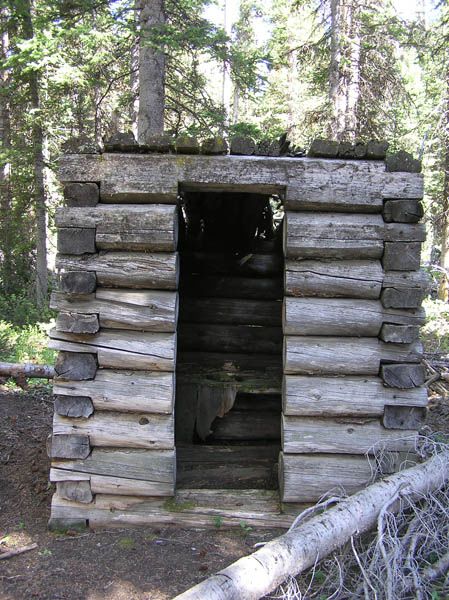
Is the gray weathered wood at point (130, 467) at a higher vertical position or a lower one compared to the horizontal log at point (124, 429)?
lower

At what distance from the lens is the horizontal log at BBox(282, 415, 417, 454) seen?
13.8 ft

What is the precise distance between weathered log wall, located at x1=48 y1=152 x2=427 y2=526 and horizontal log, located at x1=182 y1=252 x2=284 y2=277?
1.99m

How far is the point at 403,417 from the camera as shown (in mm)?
4219

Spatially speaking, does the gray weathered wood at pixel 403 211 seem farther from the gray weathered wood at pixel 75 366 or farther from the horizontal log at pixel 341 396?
the gray weathered wood at pixel 75 366

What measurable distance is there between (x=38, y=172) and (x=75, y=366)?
1011cm

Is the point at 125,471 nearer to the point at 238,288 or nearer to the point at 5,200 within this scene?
the point at 238,288

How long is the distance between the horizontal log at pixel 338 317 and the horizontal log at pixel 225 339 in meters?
1.93

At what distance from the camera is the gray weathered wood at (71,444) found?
411 cm

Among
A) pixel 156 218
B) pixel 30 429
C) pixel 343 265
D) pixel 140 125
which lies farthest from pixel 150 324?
pixel 140 125

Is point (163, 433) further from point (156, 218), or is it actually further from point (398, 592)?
point (398, 592)

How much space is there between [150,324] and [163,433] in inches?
33.4

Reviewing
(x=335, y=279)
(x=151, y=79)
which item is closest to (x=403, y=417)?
(x=335, y=279)

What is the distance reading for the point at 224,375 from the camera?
18.2ft

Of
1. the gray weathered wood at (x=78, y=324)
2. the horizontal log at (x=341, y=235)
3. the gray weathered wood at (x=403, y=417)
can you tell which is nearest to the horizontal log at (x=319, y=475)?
the gray weathered wood at (x=403, y=417)
